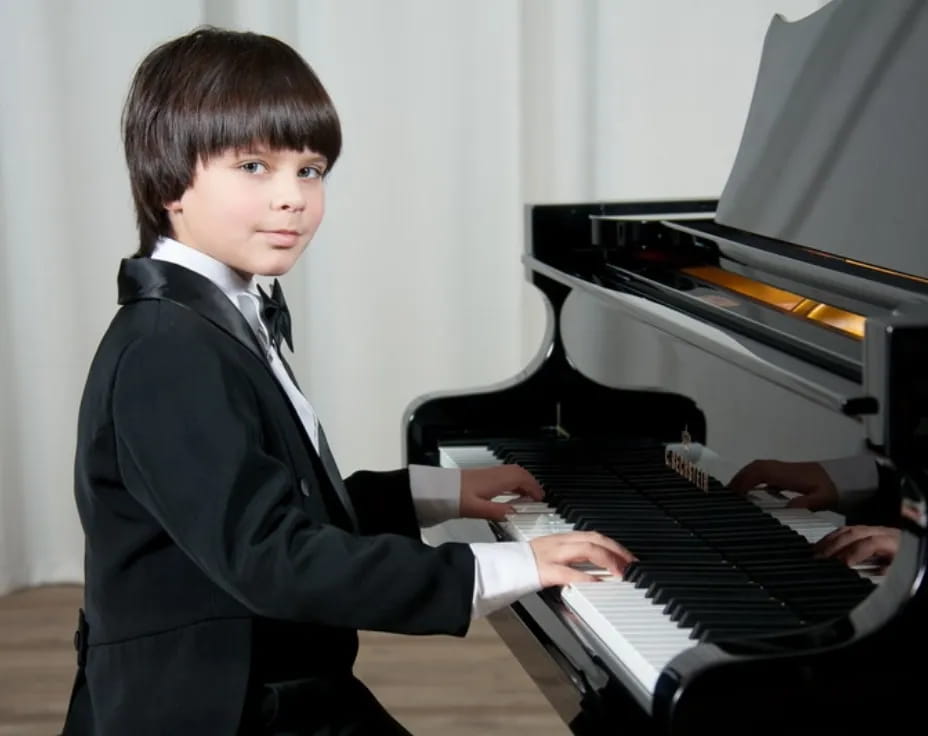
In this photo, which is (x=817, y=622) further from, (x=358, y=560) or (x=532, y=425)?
(x=532, y=425)

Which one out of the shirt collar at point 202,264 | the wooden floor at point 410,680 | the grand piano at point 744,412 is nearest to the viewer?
the grand piano at point 744,412

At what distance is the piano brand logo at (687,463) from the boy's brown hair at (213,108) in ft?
1.91

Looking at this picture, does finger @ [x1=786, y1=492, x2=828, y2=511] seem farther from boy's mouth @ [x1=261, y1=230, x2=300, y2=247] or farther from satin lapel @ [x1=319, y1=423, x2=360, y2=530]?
boy's mouth @ [x1=261, y1=230, x2=300, y2=247]

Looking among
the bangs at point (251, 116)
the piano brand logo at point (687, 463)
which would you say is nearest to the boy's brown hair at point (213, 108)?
the bangs at point (251, 116)

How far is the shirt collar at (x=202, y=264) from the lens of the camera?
1.59m

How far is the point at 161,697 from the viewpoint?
1515mm

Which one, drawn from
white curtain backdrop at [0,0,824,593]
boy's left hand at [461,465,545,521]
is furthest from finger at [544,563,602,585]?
white curtain backdrop at [0,0,824,593]

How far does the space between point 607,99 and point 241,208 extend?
2339mm

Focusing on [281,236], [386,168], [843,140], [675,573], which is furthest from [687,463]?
[386,168]

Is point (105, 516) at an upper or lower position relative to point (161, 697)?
upper

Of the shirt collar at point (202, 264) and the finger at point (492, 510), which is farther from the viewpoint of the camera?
the finger at point (492, 510)

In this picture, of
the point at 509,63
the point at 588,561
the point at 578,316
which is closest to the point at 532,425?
the point at 578,316

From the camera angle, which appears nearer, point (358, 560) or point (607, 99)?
point (358, 560)

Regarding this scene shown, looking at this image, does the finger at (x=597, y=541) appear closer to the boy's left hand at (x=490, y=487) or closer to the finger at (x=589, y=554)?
the finger at (x=589, y=554)
